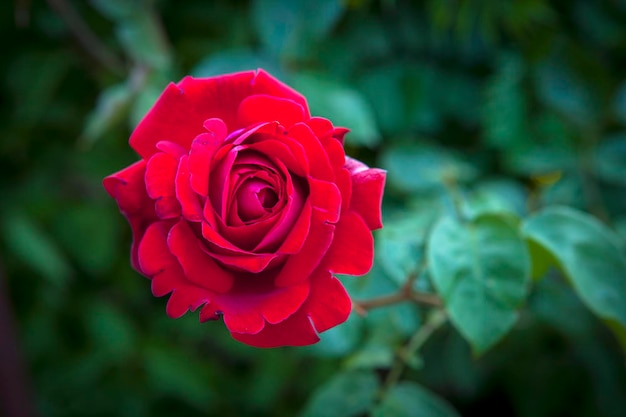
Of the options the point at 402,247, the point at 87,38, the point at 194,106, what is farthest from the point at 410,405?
the point at 87,38

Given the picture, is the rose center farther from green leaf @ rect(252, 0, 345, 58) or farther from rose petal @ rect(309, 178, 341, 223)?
green leaf @ rect(252, 0, 345, 58)

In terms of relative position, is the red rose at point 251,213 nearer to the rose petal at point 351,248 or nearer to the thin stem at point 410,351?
the rose petal at point 351,248

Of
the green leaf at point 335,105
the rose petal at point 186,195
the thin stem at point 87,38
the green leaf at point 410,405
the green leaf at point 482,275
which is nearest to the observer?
the rose petal at point 186,195

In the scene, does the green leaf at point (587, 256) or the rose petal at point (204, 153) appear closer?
the rose petal at point (204, 153)

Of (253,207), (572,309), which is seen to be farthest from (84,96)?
(572,309)

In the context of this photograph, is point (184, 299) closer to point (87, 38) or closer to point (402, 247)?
point (402, 247)

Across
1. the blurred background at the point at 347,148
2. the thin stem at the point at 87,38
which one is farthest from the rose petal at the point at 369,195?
the thin stem at the point at 87,38

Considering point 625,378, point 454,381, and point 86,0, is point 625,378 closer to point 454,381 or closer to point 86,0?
point 454,381
